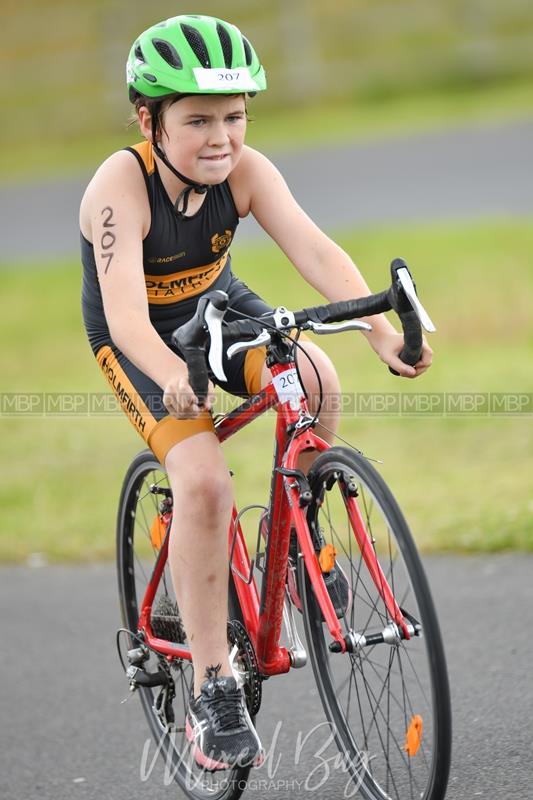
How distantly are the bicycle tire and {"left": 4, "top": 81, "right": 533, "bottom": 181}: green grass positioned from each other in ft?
51.3

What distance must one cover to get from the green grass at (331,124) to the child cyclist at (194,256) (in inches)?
630

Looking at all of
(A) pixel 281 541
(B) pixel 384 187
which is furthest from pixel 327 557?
(B) pixel 384 187

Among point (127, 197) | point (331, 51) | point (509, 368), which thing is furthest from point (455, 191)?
point (127, 197)

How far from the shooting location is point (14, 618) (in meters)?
6.26

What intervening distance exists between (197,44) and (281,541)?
4.82 feet

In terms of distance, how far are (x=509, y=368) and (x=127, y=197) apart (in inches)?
246

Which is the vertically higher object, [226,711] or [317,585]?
[317,585]

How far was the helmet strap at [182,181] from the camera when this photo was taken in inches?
153

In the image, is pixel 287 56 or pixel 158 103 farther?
pixel 287 56

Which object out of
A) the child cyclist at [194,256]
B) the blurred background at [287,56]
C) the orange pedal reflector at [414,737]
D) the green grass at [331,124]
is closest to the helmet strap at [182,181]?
the child cyclist at [194,256]

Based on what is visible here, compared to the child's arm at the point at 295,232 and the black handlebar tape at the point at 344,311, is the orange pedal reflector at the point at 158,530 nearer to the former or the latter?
the child's arm at the point at 295,232

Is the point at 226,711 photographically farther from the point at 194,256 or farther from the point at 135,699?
the point at 135,699

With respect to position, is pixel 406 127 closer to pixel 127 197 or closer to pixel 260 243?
pixel 260 243

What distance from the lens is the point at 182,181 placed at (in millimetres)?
3932
